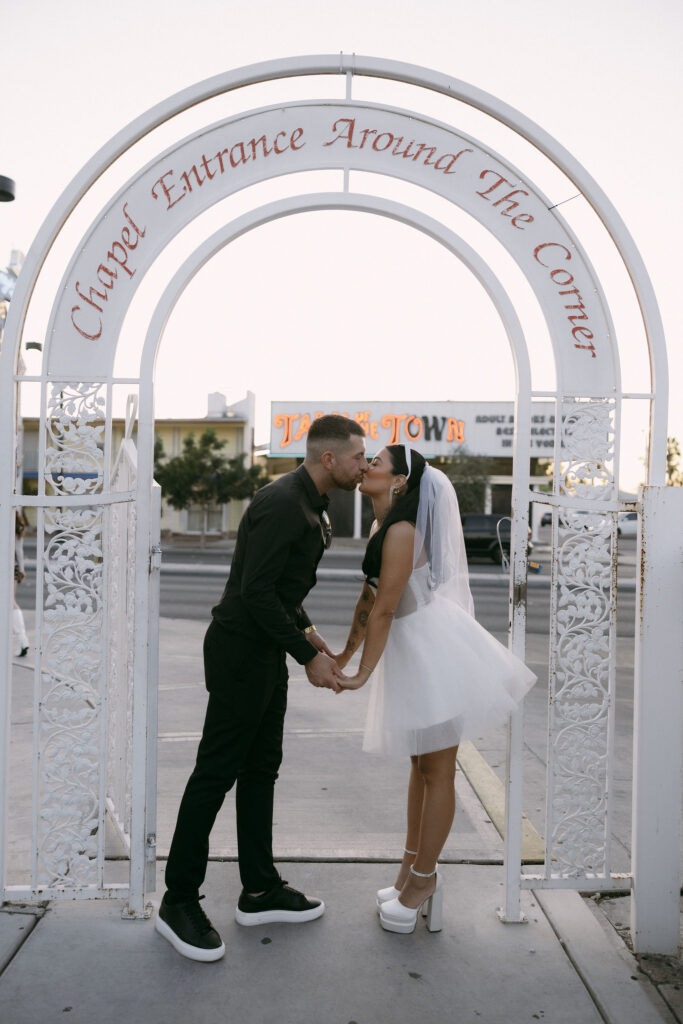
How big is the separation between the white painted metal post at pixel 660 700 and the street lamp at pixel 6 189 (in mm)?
4078

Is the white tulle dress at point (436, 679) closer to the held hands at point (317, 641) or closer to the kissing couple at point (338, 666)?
the kissing couple at point (338, 666)

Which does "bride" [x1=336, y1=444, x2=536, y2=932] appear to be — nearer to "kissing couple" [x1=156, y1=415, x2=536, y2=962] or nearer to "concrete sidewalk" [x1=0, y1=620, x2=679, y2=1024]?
"kissing couple" [x1=156, y1=415, x2=536, y2=962]

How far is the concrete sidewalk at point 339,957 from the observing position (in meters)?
2.59

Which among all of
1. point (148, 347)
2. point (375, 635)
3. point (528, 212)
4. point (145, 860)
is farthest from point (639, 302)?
point (145, 860)

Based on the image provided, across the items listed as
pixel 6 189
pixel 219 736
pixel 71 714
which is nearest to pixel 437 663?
pixel 219 736

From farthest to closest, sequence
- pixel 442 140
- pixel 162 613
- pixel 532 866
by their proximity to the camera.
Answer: pixel 162 613 → pixel 532 866 → pixel 442 140

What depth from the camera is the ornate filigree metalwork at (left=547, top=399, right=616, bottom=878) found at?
3277mm

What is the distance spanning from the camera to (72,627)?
3.20m

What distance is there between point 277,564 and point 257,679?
0.48 m

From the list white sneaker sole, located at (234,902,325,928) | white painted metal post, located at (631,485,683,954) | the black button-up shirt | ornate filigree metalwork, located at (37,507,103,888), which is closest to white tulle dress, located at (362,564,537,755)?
the black button-up shirt

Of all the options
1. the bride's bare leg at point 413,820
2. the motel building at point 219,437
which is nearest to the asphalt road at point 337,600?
the bride's bare leg at point 413,820

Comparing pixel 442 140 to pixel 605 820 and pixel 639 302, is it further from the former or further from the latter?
pixel 605 820

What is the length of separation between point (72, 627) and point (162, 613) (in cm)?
963

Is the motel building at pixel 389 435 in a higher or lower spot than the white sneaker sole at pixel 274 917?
higher
